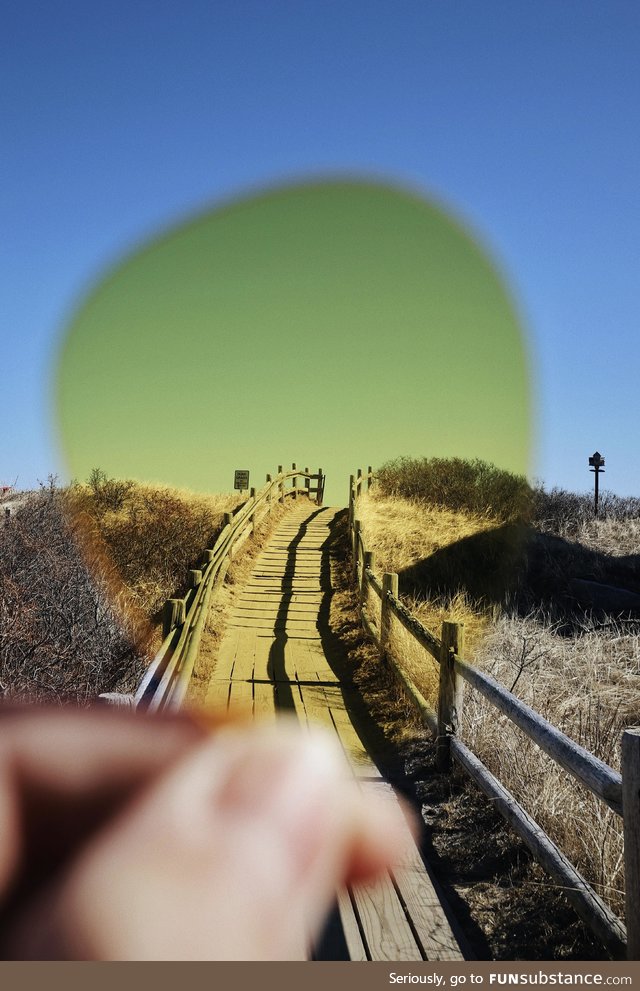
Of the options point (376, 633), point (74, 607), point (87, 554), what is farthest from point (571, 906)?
point (87, 554)

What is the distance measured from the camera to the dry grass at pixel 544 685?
3383 millimetres

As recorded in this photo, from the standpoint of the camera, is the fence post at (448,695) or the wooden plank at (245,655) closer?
the fence post at (448,695)

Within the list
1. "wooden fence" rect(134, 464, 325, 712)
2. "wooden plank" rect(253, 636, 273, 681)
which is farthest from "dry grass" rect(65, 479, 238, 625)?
"wooden plank" rect(253, 636, 273, 681)

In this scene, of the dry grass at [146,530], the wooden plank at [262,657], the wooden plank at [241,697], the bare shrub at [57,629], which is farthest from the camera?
the dry grass at [146,530]

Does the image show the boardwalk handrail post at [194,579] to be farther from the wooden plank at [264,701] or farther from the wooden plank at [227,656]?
the wooden plank at [264,701]

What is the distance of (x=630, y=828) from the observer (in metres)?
2.28

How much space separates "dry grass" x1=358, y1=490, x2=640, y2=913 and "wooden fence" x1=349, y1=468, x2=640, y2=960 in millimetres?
158

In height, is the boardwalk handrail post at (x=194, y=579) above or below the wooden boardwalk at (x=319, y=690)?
above

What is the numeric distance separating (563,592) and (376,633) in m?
8.78

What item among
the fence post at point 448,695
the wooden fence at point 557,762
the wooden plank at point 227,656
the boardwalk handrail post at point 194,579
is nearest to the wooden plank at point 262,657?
the wooden plank at point 227,656

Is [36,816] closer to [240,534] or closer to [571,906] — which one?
[571,906]

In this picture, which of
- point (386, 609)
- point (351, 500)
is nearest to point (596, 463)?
point (351, 500)

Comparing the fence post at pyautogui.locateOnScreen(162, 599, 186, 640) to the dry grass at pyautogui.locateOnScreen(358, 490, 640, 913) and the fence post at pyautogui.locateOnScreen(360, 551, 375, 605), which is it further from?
the fence post at pyautogui.locateOnScreen(360, 551, 375, 605)

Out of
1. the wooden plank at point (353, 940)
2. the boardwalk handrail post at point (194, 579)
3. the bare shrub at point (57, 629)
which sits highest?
the boardwalk handrail post at point (194, 579)
